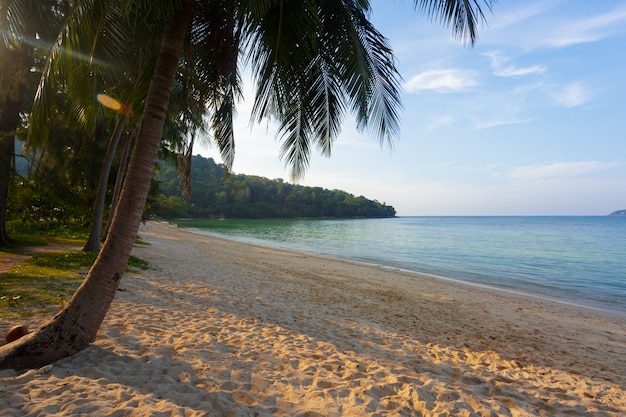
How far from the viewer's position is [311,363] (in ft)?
14.8

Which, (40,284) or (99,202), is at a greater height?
(99,202)

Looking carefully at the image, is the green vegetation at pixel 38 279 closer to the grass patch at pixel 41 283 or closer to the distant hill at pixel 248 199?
the grass patch at pixel 41 283

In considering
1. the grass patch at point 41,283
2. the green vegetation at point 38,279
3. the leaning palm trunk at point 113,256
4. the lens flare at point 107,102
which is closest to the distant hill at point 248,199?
the green vegetation at point 38,279

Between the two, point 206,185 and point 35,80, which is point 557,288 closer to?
point 35,80

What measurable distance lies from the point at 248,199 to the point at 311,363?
10109 cm

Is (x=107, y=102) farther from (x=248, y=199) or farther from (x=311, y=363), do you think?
(x=248, y=199)

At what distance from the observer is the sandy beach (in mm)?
3287

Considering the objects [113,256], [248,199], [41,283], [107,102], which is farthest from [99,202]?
[248,199]

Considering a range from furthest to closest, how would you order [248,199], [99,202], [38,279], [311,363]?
[248,199], [99,202], [38,279], [311,363]

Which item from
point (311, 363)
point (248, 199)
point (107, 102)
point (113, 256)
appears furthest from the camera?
point (248, 199)

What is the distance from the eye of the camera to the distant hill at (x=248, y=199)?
88.1 meters

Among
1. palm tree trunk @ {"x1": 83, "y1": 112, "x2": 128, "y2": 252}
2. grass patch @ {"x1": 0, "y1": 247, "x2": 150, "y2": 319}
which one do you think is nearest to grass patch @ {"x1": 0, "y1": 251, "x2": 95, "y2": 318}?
grass patch @ {"x1": 0, "y1": 247, "x2": 150, "y2": 319}

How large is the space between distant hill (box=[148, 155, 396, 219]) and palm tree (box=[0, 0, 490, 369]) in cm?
7164

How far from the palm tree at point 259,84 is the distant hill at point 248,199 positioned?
2820 inches
